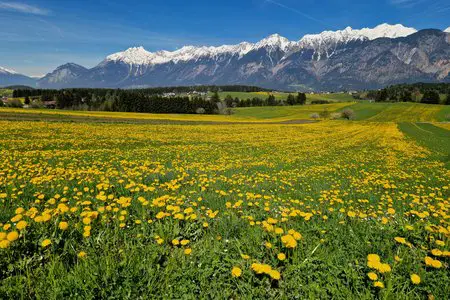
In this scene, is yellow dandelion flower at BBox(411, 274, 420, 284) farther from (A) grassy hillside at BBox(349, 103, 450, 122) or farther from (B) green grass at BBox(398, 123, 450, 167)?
(A) grassy hillside at BBox(349, 103, 450, 122)

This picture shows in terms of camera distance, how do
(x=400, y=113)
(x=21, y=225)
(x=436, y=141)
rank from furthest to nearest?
(x=400, y=113) < (x=436, y=141) < (x=21, y=225)

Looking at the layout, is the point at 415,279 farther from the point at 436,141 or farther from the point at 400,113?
the point at 400,113

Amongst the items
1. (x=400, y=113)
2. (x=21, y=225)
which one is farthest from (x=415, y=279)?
(x=400, y=113)

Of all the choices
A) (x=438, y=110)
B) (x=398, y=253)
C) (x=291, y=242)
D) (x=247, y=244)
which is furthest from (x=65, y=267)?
(x=438, y=110)

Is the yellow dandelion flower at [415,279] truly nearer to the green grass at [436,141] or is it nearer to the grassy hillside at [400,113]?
the green grass at [436,141]

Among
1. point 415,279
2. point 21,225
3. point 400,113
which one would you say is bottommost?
point 415,279

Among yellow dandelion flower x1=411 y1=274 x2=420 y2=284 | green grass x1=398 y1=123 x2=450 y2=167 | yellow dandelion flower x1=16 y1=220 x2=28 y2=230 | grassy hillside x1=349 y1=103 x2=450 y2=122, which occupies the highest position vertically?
grassy hillside x1=349 y1=103 x2=450 y2=122

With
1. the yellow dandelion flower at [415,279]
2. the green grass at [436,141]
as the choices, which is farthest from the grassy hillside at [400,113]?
the yellow dandelion flower at [415,279]

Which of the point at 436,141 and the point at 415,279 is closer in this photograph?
the point at 415,279

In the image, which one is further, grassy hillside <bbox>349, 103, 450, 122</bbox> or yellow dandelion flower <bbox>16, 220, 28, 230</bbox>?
grassy hillside <bbox>349, 103, 450, 122</bbox>

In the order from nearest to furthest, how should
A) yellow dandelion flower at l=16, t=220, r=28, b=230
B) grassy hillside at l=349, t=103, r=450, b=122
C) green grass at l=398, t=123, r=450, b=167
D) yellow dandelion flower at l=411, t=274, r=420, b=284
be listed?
1. yellow dandelion flower at l=411, t=274, r=420, b=284
2. yellow dandelion flower at l=16, t=220, r=28, b=230
3. green grass at l=398, t=123, r=450, b=167
4. grassy hillside at l=349, t=103, r=450, b=122

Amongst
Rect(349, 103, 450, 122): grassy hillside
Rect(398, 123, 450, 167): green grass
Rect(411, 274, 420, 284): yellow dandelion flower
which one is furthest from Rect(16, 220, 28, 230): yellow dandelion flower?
Rect(349, 103, 450, 122): grassy hillside

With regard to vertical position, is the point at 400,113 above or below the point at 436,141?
above

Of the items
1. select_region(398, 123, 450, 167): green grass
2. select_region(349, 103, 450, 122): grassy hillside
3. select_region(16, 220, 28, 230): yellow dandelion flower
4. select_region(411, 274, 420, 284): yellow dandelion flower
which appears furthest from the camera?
select_region(349, 103, 450, 122): grassy hillside
